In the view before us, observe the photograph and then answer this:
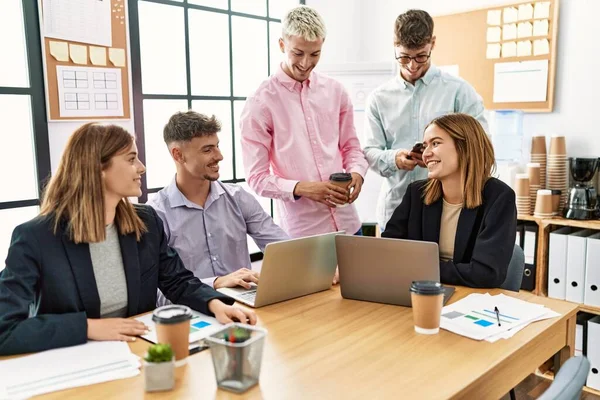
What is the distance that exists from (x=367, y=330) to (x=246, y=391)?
45 cm

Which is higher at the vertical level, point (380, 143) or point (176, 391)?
point (380, 143)

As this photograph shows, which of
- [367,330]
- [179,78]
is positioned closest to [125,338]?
[367,330]

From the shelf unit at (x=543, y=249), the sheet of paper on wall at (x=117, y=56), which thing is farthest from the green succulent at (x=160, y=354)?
the shelf unit at (x=543, y=249)

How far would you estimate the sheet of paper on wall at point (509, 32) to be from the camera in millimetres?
3428

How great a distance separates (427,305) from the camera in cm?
145

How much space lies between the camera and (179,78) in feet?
11.1

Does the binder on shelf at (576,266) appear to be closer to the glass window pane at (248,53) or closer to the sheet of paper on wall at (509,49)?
the sheet of paper on wall at (509,49)

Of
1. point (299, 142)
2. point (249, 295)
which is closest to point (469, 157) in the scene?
point (299, 142)

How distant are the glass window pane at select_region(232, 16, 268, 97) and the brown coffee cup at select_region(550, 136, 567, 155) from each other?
1.87m

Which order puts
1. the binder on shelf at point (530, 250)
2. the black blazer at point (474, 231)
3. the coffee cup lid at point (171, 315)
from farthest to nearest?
the binder on shelf at point (530, 250), the black blazer at point (474, 231), the coffee cup lid at point (171, 315)

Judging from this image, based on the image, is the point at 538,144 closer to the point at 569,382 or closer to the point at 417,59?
the point at 417,59

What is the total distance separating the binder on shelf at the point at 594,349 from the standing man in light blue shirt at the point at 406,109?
126 cm

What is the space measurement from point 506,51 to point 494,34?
0.13 m

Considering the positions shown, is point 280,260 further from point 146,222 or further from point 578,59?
point 578,59
